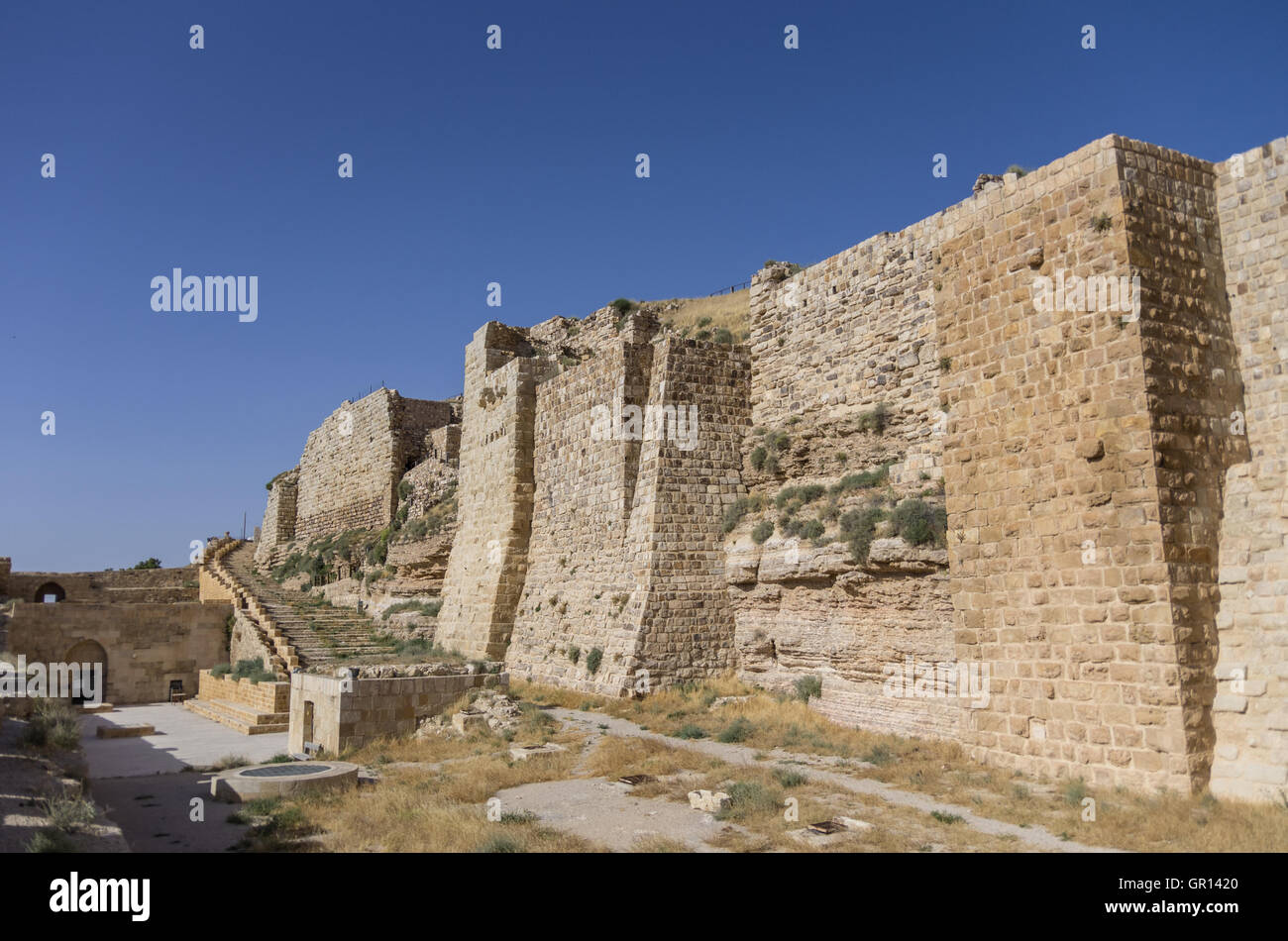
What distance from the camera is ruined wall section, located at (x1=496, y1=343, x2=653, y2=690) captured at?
16016mm

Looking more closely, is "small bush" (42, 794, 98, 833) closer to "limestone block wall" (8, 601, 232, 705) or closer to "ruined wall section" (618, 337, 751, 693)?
"ruined wall section" (618, 337, 751, 693)

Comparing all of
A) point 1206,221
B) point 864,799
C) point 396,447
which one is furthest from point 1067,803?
point 396,447

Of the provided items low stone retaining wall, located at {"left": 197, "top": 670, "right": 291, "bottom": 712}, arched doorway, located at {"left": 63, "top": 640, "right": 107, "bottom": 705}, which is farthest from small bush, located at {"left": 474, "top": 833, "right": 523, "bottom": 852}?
arched doorway, located at {"left": 63, "top": 640, "right": 107, "bottom": 705}

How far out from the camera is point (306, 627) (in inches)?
939

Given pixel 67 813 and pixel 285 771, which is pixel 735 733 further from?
pixel 67 813

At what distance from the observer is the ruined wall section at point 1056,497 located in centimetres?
738

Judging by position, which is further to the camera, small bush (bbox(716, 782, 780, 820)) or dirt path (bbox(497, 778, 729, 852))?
small bush (bbox(716, 782, 780, 820))

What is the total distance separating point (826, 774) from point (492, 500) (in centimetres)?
1356

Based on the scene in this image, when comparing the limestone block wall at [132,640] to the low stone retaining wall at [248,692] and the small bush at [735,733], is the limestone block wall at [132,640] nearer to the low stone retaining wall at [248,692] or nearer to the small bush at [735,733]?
the low stone retaining wall at [248,692]

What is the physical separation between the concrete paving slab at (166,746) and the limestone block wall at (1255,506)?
38.5ft

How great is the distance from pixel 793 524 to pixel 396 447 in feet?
70.0

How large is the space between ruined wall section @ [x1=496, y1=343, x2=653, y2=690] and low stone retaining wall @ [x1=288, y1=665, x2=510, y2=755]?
3065mm
